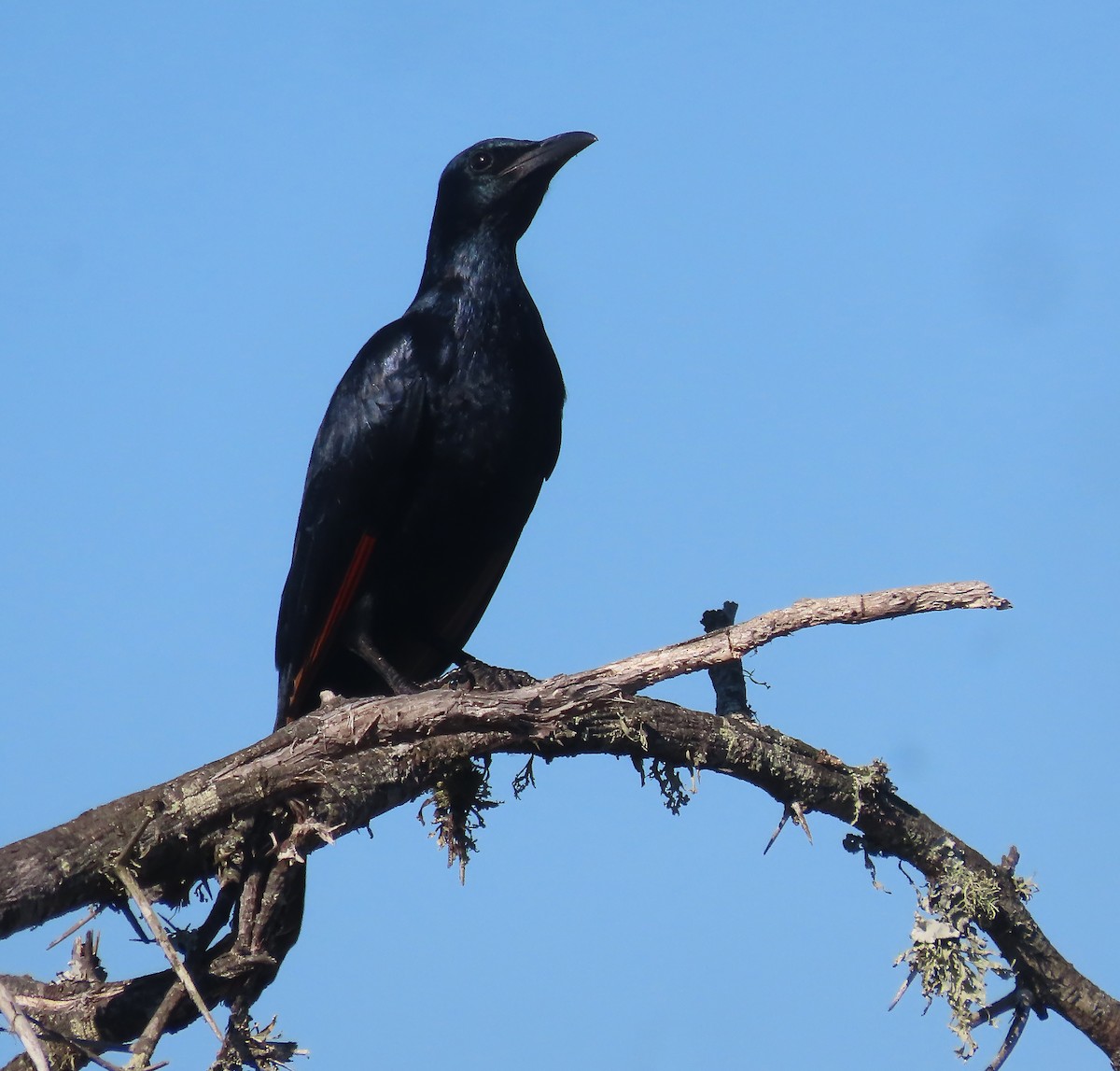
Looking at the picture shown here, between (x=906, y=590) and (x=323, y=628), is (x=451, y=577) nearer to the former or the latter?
(x=323, y=628)

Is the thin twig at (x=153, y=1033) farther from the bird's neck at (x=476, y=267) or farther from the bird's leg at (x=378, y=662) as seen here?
the bird's neck at (x=476, y=267)

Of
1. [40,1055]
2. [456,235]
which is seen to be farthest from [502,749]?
[456,235]

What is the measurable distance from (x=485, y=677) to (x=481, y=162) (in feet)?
7.29

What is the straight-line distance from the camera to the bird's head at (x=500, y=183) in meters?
5.59

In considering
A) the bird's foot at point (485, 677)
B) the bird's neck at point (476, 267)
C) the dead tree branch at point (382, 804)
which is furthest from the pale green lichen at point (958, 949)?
the bird's neck at point (476, 267)

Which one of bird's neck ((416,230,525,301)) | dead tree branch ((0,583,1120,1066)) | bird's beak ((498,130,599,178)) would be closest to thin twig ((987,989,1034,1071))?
dead tree branch ((0,583,1120,1066))

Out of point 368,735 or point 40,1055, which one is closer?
point 40,1055

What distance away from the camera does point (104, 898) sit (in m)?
3.06

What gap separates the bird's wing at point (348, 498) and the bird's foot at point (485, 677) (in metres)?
0.48

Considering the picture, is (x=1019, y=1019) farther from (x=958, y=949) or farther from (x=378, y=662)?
(x=378, y=662)

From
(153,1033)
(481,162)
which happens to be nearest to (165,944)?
(153,1033)

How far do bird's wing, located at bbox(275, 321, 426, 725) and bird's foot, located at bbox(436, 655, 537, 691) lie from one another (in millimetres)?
476

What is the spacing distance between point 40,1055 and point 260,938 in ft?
3.08

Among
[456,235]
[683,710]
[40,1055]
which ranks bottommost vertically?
[40,1055]
